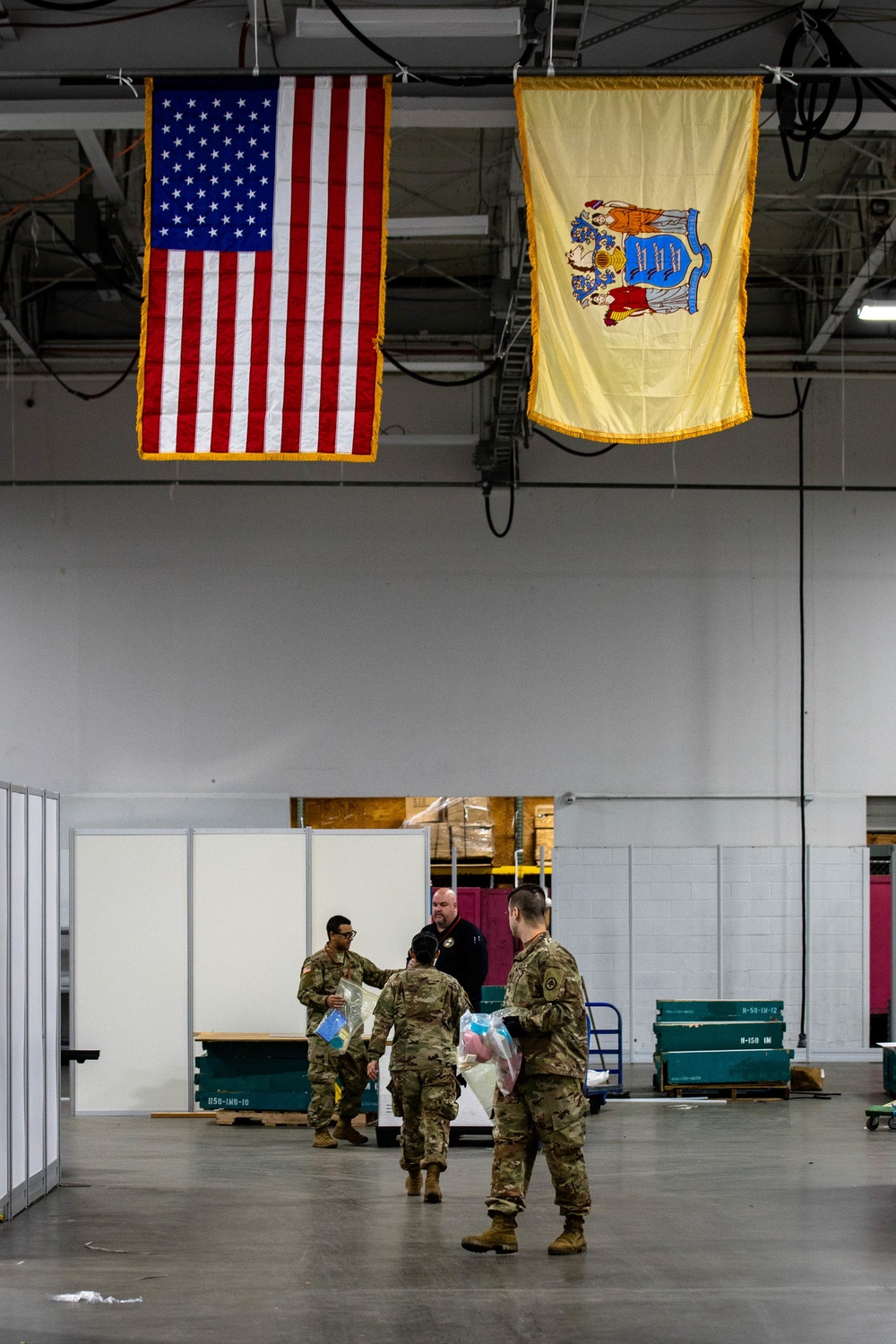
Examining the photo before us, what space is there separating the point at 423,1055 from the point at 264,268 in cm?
498

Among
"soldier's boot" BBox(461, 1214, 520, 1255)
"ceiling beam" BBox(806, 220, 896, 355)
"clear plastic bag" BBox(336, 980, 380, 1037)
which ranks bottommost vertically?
"soldier's boot" BBox(461, 1214, 520, 1255)

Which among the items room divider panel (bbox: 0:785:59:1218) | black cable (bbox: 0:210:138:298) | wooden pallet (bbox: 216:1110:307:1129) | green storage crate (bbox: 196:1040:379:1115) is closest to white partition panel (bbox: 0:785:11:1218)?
room divider panel (bbox: 0:785:59:1218)

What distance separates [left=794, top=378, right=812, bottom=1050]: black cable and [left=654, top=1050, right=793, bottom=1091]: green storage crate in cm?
317

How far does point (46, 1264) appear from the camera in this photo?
25.5 feet

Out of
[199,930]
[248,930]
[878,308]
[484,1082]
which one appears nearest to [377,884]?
[248,930]

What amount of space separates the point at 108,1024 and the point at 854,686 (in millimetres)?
10156

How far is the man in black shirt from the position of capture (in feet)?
37.6

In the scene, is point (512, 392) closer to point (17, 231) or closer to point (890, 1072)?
point (17, 231)

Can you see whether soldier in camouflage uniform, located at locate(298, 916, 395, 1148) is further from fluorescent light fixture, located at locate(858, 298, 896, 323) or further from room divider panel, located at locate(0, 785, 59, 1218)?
fluorescent light fixture, located at locate(858, 298, 896, 323)

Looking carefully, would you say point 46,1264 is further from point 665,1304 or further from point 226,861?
point 226,861

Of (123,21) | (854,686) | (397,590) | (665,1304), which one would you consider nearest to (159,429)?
(123,21)

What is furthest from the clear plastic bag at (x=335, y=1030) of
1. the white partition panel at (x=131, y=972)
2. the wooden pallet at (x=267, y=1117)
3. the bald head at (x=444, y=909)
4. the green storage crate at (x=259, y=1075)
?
the white partition panel at (x=131, y=972)

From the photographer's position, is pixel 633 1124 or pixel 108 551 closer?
pixel 633 1124

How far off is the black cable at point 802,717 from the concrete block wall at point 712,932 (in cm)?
7
